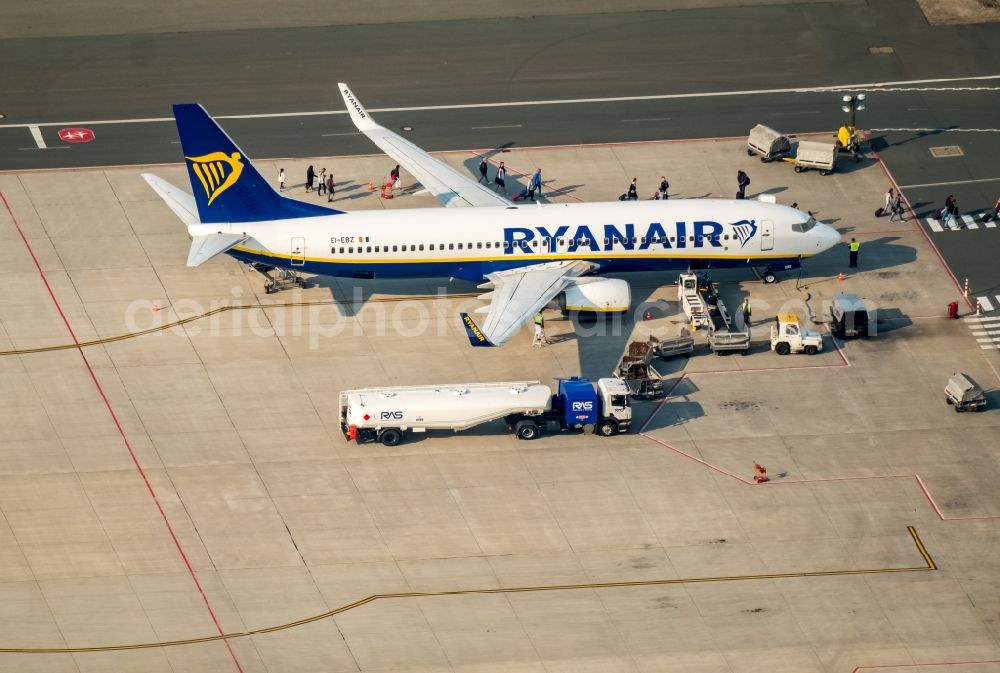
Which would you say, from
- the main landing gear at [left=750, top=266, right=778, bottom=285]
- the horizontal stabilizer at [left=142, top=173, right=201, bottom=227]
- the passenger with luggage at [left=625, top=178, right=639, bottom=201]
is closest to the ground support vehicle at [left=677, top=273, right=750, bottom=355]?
the main landing gear at [left=750, top=266, right=778, bottom=285]

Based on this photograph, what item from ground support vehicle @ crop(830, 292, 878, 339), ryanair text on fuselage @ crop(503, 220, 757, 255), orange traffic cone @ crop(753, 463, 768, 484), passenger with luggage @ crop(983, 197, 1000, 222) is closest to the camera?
orange traffic cone @ crop(753, 463, 768, 484)

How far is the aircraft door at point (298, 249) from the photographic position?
273 feet

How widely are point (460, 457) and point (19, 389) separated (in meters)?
25.1

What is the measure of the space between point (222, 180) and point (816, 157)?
40275 mm

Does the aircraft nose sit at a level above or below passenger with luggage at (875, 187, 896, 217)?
above

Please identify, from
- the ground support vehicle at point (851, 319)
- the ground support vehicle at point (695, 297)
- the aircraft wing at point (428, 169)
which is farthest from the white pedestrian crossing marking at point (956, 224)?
the aircraft wing at point (428, 169)

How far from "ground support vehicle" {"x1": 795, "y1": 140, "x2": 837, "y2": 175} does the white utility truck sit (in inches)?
1172

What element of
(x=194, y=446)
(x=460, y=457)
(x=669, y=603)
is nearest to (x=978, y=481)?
(x=669, y=603)

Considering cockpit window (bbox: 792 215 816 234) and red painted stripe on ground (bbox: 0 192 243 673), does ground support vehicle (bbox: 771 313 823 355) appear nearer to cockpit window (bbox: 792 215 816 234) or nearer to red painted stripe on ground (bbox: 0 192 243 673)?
cockpit window (bbox: 792 215 816 234)

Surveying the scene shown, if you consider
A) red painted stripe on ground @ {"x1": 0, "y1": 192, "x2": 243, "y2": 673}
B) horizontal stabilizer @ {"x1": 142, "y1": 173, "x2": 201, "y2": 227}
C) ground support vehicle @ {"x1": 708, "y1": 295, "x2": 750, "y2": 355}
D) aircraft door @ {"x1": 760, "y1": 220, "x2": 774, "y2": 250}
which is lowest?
red painted stripe on ground @ {"x1": 0, "y1": 192, "x2": 243, "y2": 673}

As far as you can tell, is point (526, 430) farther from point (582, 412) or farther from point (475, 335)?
point (475, 335)

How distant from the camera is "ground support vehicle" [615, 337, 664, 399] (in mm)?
77688

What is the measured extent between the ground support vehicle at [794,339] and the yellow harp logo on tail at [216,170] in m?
31.7

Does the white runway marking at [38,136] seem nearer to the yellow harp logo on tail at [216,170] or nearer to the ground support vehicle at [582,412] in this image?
the yellow harp logo on tail at [216,170]
